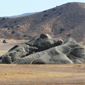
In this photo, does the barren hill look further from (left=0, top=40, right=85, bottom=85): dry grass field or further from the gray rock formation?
(left=0, top=40, right=85, bottom=85): dry grass field

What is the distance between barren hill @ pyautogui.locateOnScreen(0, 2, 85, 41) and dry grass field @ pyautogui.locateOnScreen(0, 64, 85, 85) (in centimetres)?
7154

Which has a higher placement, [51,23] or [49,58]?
[49,58]

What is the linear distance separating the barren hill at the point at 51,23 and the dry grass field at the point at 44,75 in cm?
7154

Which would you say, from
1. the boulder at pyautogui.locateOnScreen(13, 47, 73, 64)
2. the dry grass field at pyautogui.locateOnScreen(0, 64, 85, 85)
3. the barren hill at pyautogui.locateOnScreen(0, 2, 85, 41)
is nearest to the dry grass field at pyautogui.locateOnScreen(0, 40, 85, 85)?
the dry grass field at pyautogui.locateOnScreen(0, 64, 85, 85)

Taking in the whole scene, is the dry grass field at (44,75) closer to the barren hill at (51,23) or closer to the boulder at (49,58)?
the boulder at (49,58)

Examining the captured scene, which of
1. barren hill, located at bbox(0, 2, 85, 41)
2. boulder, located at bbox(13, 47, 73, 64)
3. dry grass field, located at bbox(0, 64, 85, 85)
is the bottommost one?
barren hill, located at bbox(0, 2, 85, 41)

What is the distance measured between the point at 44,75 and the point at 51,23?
93694mm

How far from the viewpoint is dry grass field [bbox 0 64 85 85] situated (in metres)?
23.9

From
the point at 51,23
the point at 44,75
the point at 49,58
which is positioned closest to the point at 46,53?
the point at 49,58

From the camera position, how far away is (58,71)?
30.5 m

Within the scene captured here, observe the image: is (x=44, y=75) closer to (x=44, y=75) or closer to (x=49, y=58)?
(x=44, y=75)

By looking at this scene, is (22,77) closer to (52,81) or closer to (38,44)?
(52,81)

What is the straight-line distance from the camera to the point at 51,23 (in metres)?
121

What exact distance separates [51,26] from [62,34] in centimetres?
1083
